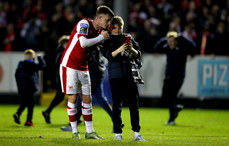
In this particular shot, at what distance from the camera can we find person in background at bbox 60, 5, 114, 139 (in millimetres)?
7688

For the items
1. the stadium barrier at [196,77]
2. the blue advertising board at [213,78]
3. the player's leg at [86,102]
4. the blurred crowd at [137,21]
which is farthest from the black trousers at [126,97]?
the blurred crowd at [137,21]

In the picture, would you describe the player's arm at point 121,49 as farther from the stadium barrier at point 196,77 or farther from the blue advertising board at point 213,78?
the blue advertising board at point 213,78

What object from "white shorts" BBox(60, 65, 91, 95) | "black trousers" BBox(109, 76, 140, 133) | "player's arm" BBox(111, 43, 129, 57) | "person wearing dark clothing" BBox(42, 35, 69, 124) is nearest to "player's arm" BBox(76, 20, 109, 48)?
"player's arm" BBox(111, 43, 129, 57)

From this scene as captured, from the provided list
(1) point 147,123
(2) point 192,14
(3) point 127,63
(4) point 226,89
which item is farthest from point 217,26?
(3) point 127,63

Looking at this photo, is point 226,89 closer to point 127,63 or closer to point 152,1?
point 152,1

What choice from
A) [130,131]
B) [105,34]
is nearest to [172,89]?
[130,131]

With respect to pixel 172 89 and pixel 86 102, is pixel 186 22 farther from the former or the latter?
pixel 86 102

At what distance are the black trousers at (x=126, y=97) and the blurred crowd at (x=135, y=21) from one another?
29.9 ft

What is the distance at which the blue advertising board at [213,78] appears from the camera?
16312 millimetres

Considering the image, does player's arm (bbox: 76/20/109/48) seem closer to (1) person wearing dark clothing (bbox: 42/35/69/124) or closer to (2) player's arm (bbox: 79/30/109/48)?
(2) player's arm (bbox: 79/30/109/48)

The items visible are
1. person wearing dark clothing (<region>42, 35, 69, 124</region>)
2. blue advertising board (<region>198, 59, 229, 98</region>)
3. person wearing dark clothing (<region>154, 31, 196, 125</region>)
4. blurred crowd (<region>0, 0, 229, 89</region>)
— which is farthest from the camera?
blurred crowd (<region>0, 0, 229, 89</region>)

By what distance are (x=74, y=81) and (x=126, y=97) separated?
882mm

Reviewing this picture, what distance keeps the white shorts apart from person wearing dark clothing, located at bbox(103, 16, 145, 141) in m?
0.42

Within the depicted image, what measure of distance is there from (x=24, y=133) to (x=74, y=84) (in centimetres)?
178
